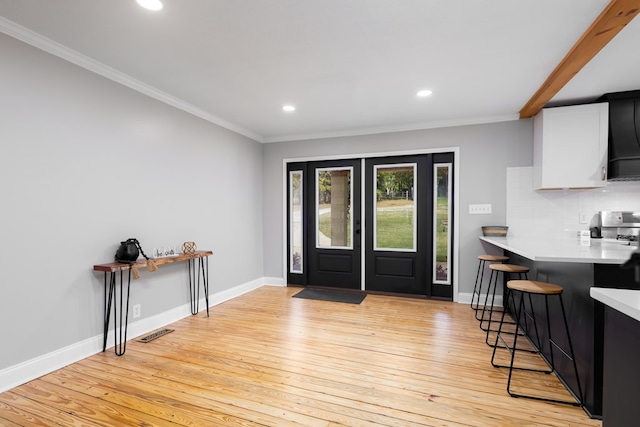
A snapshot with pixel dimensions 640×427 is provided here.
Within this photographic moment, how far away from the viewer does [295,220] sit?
5289 millimetres

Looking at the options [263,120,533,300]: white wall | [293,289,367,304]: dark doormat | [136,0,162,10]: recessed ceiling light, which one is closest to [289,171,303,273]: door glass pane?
[293,289,367,304]: dark doormat

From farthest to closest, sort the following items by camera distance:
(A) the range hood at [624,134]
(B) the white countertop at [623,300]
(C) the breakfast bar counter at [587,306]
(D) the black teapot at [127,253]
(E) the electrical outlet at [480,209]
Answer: (E) the electrical outlet at [480,209], (A) the range hood at [624,134], (D) the black teapot at [127,253], (C) the breakfast bar counter at [587,306], (B) the white countertop at [623,300]

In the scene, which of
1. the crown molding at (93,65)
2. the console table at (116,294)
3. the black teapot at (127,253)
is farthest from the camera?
the black teapot at (127,253)

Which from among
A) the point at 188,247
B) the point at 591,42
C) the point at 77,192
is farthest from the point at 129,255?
the point at 591,42

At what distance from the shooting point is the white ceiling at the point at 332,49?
6.60 ft

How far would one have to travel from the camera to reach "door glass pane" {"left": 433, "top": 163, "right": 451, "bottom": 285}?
14.6 ft

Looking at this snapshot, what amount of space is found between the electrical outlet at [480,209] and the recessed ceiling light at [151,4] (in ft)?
13.4

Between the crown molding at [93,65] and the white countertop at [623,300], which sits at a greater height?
the crown molding at [93,65]

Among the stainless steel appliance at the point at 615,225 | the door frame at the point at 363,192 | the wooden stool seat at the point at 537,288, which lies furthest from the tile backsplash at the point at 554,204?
the wooden stool seat at the point at 537,288

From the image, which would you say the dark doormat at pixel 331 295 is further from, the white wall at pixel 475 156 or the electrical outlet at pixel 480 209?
the electrical outlet at pixel 480 209

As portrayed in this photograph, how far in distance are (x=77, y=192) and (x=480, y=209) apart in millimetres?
4564

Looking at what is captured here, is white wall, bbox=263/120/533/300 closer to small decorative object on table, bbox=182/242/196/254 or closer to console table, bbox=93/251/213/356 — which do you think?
small decorative object on table, bbox=182/242/196/254

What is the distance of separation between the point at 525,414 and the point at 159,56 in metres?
3.74

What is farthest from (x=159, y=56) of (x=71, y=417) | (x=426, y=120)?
(x=426, y=120)
